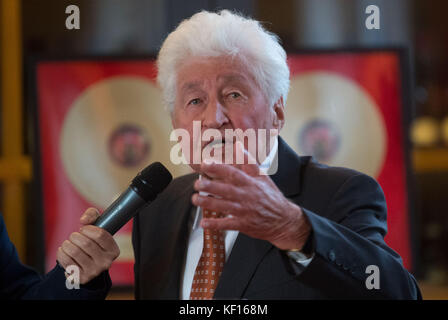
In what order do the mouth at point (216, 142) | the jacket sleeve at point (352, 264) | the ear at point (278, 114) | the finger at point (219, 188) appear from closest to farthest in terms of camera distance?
the finger at point (219, 188), the jacket sleeve at point (352, 264), the mouth at point (216, 142), the ear at point (278, 114)

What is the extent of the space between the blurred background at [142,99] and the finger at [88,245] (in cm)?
95

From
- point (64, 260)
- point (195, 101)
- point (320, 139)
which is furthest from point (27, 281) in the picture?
point (320, 139)

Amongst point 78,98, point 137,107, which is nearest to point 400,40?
point 137,107

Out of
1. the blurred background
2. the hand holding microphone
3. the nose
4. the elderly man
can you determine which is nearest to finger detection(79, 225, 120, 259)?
the hand holding microphone

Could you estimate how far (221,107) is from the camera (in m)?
1.03

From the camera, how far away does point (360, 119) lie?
1.99 m

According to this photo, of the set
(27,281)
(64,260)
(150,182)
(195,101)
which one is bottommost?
(27,281)

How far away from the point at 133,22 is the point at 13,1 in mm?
474

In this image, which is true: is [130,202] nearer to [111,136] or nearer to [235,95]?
[235,95]

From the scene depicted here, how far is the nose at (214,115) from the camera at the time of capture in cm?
101

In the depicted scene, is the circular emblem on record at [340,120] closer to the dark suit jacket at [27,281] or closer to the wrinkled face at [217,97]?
the wrinkled face at [217,97]

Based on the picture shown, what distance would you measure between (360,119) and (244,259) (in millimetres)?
1098

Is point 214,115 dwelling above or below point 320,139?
above

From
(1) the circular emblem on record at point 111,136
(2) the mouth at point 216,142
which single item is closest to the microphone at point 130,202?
(2) the mouth at point 216,142
